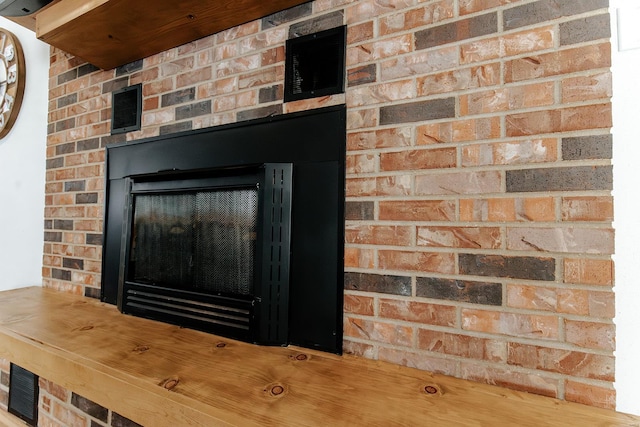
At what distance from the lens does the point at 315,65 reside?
1154mm

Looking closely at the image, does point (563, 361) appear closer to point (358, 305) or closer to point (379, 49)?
point (358, 305)

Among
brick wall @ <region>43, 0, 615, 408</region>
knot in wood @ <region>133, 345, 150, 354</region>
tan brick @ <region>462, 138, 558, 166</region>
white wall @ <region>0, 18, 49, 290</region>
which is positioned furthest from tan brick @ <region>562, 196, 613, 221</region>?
white wall @ <region>0, 18, 49, 290</region>

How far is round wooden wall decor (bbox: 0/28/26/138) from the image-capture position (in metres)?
2.03

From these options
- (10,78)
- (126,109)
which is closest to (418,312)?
(126,109)

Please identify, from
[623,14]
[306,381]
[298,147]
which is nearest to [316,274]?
[306,381]

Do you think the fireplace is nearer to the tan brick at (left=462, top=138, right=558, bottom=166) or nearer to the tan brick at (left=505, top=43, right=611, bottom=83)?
the tan brick at (left=462, top=138, right=558, bottom=166)

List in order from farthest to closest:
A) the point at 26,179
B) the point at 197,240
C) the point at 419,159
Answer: the point at 26,179 < the point at 197,240 < the point at 419,159

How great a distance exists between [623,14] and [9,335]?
2088 mm

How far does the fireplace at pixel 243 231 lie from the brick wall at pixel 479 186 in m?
0.08

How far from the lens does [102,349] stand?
42.7 inches

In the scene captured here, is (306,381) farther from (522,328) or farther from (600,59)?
(600,59)

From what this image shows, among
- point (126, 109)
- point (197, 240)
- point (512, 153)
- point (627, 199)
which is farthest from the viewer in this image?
point (126, 109)

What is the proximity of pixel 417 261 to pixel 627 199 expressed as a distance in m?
0.50

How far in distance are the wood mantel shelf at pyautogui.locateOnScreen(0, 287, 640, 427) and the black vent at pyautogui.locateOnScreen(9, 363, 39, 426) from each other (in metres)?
0.55
